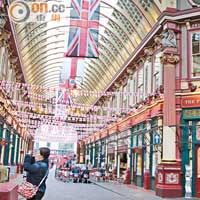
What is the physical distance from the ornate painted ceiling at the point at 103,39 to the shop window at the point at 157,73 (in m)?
2.61

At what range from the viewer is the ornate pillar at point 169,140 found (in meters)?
17.0

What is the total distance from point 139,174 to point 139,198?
776 cm

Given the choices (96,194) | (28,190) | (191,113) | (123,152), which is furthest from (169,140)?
(28,190)

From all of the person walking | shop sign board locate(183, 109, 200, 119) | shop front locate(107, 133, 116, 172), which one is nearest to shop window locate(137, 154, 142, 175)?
shop sign board locate(183, 109, 200, 119)

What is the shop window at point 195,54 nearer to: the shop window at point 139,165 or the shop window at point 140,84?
the shop window at point 140,84

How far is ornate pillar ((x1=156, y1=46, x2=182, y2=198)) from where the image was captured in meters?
17.0

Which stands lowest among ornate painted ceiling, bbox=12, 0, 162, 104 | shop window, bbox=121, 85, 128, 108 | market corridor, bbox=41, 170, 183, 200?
market corridor, bbox=41, 170, 183, 200

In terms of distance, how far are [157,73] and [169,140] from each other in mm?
4638

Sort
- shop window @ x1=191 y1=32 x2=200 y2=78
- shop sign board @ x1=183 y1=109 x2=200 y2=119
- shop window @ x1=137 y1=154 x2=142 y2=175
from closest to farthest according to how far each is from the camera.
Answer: shop sign board @ x1=183 y1=109 x2=200 y2=119, shop window @ x1=191 y1=32 x2=200 y2=78, shop window @ x1=137 y1=154 x2=142 y2=175

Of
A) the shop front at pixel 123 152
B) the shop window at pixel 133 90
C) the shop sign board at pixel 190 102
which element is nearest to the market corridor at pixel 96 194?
the shop sign board at pixel 190 102

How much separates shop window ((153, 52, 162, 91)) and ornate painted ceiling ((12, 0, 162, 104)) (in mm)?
2615

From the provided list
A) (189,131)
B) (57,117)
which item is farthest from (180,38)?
(57,117)

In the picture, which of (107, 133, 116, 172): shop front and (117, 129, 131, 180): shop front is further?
(107, 133, 116, 172): shop front

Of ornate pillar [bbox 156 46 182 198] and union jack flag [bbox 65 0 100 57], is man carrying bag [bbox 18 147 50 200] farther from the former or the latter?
ornate pillar [bbox 156 46 182 198]
